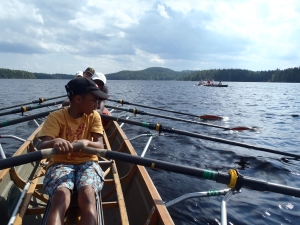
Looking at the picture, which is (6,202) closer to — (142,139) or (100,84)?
(100,84)

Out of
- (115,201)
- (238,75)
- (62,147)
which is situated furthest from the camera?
(238,75)

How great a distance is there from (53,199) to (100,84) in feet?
16.9

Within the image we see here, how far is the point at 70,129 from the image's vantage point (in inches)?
140

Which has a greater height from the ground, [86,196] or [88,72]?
[88,72]

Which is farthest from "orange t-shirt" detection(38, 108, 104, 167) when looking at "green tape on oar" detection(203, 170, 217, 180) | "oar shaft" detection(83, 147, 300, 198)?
"green tape on oar" detection(203, 170, 217, 180)

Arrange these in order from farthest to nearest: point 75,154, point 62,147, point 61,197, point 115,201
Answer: point 115,201 → point 75,154 → point 62,147 → point 61,197

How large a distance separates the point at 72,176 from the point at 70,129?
71 cm

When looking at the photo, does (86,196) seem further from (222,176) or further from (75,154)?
(222,176)

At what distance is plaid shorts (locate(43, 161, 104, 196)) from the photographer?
3.02 m

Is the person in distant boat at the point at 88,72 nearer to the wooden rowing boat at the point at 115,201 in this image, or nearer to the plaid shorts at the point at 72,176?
the wooden rowing boat at the point at 115,201

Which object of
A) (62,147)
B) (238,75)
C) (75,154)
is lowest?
(238,75)

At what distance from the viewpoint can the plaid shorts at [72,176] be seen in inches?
119

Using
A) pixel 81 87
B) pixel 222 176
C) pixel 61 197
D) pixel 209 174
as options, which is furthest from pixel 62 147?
pixel 222 176

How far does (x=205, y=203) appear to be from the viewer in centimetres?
591
